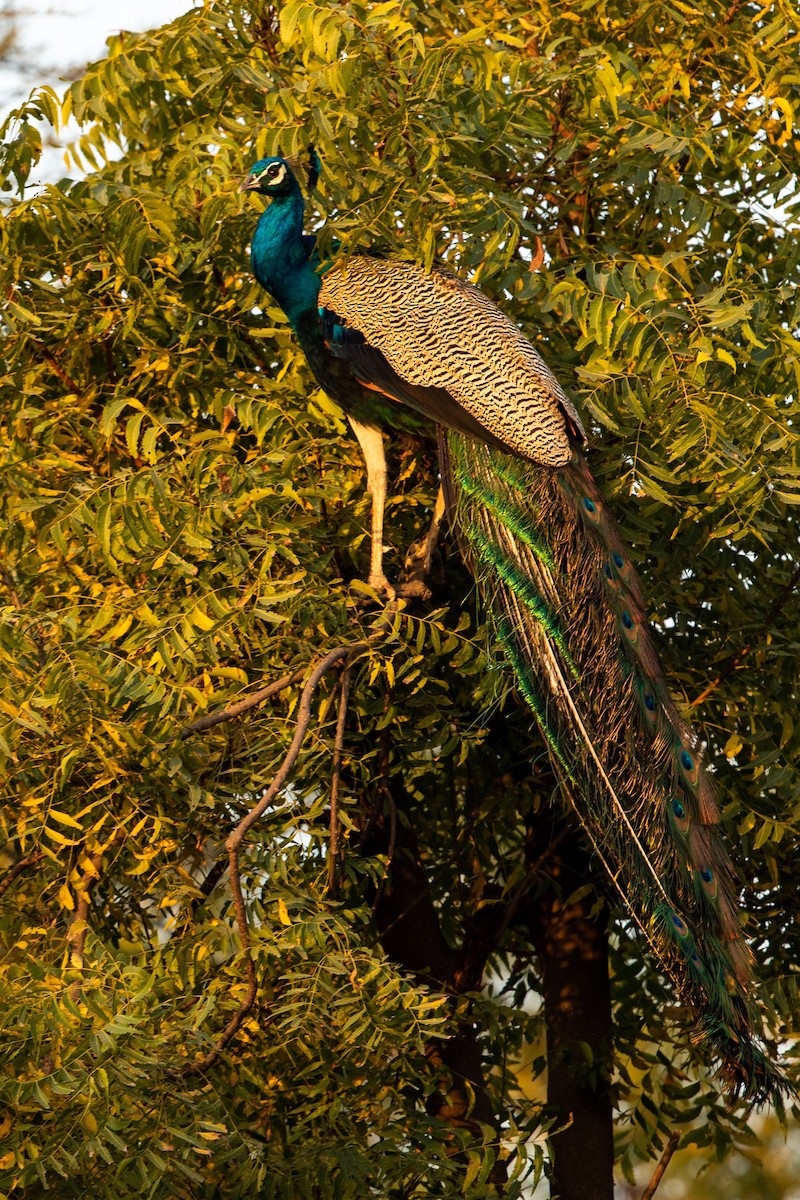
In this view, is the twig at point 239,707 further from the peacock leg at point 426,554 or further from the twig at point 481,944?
the twig at point 481,944

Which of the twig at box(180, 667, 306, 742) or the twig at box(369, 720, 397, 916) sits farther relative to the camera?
the twig at box(369, 720, 397, 916)

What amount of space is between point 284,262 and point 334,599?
3.34ft

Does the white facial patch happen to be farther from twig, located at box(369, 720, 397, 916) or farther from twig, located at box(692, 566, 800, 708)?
twig, located at box(692, 566, 800, 708)

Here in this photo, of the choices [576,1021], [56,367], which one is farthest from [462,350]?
→ [576,1021]

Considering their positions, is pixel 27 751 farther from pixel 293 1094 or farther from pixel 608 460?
pixel 608 460

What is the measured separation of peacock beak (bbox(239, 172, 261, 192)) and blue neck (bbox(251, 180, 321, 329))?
0.17 metres

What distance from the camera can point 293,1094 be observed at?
3141 mm

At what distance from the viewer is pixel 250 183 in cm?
359

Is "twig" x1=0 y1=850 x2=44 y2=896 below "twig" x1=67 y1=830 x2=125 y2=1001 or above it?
above

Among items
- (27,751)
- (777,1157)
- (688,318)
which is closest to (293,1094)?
(27,751)

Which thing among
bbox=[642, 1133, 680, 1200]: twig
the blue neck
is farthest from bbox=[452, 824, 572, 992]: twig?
the blue neck

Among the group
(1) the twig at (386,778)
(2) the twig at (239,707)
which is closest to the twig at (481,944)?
(1) the twig at (386,778)

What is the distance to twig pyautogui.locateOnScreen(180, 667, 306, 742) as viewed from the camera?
2.87m

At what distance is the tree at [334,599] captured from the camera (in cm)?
272
